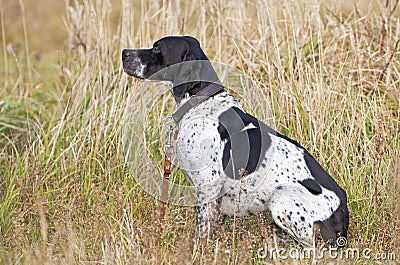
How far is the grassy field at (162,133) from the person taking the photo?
382 centimetres

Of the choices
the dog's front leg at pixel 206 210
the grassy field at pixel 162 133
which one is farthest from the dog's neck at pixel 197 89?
the grassy field at pixel 162 133

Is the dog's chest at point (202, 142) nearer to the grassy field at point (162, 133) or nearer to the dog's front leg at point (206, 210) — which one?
the dog's front leg at point (206, 210)

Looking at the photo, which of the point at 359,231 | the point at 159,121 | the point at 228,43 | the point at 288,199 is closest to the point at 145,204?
the point at 159,121

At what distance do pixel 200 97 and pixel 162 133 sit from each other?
95cm

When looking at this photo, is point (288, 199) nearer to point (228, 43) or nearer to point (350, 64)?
point (350, 64)

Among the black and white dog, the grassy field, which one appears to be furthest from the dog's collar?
the grassy field

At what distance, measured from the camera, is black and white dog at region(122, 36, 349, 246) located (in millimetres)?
3750

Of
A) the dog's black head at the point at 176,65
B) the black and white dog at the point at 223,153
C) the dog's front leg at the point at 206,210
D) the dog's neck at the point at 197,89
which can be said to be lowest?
the dog's front leg at the point at 206,210

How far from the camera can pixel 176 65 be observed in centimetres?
381

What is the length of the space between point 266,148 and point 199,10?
220 cm

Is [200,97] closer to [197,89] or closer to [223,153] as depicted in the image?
[197,89]

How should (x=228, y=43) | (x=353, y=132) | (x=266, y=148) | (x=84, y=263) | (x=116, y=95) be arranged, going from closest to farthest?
(x=84, y=263) → (x=266, y=148) → (x=353, y=132) → (x=116, y=95) → (x=228, y=43)

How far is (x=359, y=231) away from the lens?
404 centimetres

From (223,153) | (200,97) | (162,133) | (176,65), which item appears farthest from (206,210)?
(162,133)
